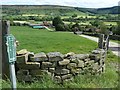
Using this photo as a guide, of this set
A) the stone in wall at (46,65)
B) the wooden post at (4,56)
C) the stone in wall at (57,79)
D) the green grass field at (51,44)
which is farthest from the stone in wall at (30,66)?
the green grass field at (51,44)

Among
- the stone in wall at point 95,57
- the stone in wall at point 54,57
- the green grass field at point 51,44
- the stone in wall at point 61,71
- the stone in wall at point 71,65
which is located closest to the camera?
the stone in wall at point 54,57

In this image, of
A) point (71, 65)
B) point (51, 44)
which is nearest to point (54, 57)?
point (71, 65)

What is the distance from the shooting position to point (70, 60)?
6609mm

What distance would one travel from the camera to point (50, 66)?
20.9ft

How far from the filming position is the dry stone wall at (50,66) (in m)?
6.26

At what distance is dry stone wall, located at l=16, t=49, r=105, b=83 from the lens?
20.5ft

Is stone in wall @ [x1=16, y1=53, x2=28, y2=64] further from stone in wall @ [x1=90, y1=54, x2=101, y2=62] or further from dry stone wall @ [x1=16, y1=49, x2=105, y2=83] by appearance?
stone in wall @ [x1=90, y1=54, x2=101, y2=62]

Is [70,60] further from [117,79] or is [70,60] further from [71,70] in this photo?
[117,79]

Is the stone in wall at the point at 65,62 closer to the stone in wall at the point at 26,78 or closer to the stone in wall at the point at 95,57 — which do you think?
the stone in wall at the point at 26,78

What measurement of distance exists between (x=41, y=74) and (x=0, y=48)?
0.97m

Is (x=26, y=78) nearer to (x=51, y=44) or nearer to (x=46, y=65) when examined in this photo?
(x=46, y=65)

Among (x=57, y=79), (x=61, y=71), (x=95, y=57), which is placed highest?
(x=95, y=57)

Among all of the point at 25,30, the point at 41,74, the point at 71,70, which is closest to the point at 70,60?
the point at 71,70

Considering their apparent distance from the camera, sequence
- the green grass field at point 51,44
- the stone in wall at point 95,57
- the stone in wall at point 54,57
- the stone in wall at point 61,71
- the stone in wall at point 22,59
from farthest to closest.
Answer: the green grass field at point 51,44
the stone in wall at point 95,57
the stone in wall at point 61,71
the stone in wall at point 54,57
the stone in wall at point 22,59
